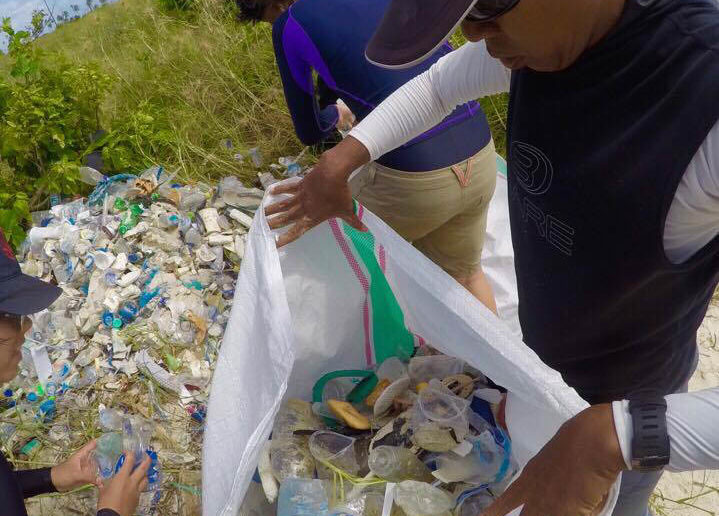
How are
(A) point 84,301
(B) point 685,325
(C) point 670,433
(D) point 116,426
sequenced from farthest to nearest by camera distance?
(A) point 84,301, (D) point 116,426, (B) point 685,325, (C) point 670,433

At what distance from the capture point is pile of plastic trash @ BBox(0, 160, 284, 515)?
6.40ft

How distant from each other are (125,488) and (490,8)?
4.30ft

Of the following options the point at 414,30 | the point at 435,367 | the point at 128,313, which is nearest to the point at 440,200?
the point at 435,367

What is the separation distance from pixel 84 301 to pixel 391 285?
60.9 inches

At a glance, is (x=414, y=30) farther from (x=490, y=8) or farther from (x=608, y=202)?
(x=608, y=202)

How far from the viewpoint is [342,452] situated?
1.36 metres

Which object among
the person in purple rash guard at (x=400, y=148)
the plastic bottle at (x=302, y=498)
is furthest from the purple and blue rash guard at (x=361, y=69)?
the plastic bottle at (x=302, y=498)

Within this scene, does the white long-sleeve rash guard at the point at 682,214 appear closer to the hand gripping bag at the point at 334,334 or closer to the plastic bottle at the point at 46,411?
the hand gripping bag at the point at 334,334

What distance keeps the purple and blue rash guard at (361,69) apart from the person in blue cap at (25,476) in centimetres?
99

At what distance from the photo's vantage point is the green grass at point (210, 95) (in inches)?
121

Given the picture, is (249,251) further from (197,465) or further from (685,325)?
(197,465)

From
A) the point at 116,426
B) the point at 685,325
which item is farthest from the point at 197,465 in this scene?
the point at 685,325

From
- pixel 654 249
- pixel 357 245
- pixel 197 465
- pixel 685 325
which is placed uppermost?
pixel 654 249

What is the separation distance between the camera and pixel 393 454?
134 cm
